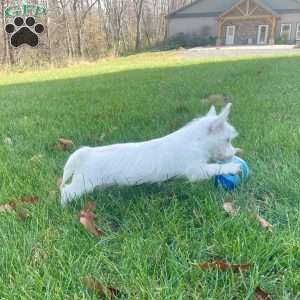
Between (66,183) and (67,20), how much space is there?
29067mm

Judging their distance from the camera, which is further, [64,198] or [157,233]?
[64,198]

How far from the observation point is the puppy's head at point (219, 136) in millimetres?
2119

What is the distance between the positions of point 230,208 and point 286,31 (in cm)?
3594

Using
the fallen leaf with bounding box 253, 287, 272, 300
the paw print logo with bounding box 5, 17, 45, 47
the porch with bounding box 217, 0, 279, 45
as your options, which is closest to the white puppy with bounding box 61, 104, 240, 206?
the fallen leaf with bounding box 253, 287, 272, 300

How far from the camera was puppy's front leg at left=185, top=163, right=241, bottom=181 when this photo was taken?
77.9 inches

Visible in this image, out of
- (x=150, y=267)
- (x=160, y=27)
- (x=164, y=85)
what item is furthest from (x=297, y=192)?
(x=160, y=27)

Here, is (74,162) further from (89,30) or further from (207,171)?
(89,30)

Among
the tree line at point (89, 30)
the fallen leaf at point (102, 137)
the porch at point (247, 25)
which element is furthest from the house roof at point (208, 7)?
the fallen leaf at point (102, 137)

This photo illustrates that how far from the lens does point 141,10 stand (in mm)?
36094

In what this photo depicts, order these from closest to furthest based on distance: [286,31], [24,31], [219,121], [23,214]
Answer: [23,214] < [219,121] < [24,31] < [286,31]

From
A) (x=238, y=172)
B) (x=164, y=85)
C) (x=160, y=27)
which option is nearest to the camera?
(x=238, y=172)

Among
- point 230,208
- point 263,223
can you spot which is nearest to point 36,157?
point 230,208

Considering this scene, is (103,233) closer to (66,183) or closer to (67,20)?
(66,183)

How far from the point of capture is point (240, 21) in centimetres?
3419
